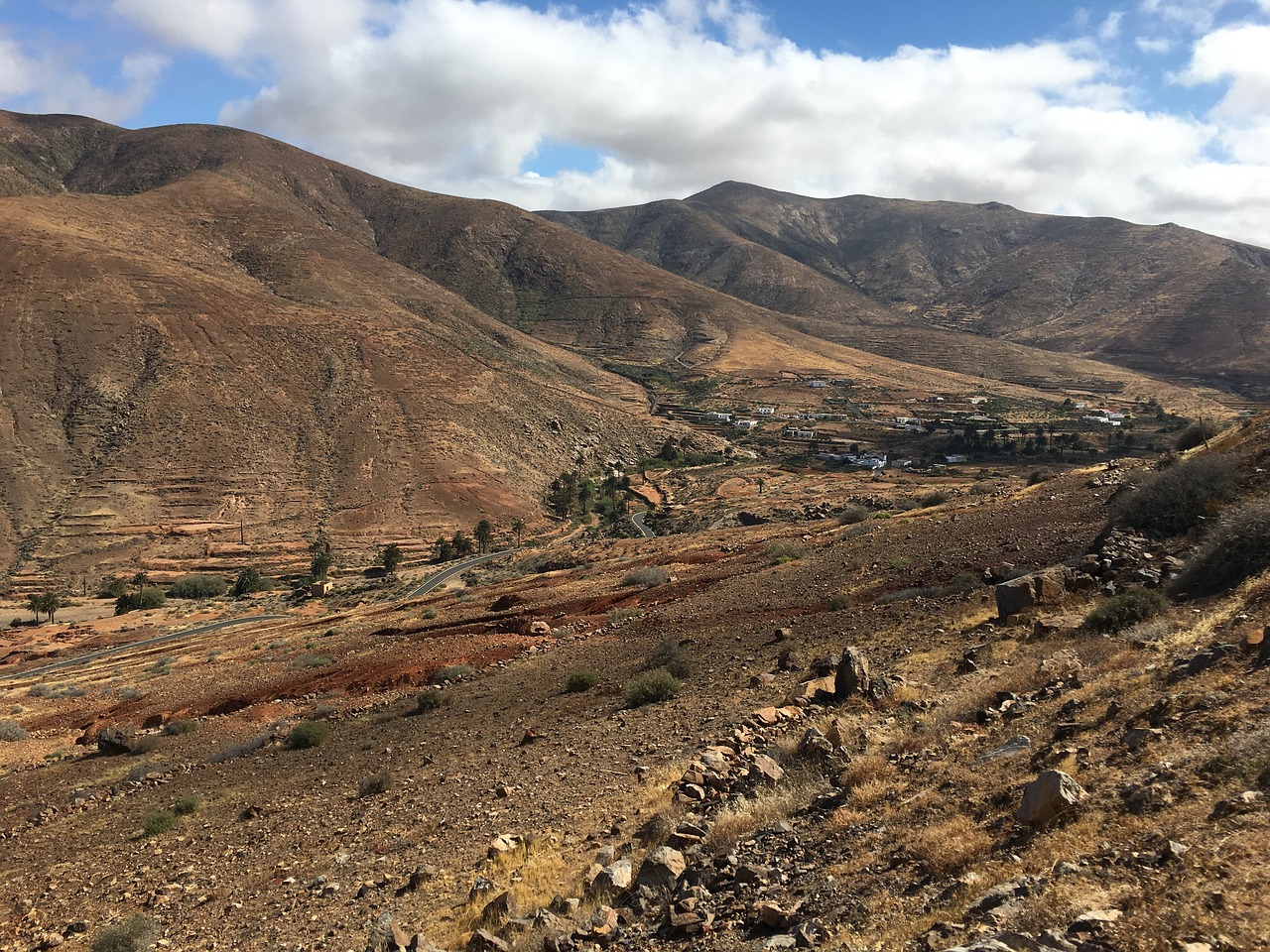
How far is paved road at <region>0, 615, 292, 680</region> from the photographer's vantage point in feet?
120

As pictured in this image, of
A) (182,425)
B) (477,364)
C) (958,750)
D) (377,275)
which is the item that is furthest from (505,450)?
(958,750)

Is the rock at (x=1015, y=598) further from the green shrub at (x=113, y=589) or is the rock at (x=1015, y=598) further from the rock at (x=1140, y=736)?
the green shrub at (x=113, y=589)

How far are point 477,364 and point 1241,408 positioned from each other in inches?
4965

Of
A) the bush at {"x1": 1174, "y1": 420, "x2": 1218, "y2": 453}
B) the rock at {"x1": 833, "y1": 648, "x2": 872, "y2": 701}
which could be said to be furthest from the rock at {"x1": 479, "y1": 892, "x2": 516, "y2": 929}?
the bush at {"x1": 1174, "y1": 420, "x2": 1218, "y2": 453}

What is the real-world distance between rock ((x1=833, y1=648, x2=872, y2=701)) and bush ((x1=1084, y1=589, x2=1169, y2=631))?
3253 mm

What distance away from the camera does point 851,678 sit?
33.0 ft

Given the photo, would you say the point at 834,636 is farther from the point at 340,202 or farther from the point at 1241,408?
the point at 340,202

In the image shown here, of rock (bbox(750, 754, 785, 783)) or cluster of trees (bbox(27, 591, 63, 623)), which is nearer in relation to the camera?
rock (bbox(750, 754, 785, 783))

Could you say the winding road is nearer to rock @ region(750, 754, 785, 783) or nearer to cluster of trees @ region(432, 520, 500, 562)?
cluster of trees @ region(432, 520, 500, 562)

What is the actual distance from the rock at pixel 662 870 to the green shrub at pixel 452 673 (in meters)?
11.7

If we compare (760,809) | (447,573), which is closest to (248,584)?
(447,573)

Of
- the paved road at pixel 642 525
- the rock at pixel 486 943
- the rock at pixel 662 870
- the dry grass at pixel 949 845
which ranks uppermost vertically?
the dry grass at pixel 949 845

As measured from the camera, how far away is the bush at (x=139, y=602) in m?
52.8

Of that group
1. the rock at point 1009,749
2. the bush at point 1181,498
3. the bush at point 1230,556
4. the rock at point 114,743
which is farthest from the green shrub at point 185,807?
the bush at point 1181,498
